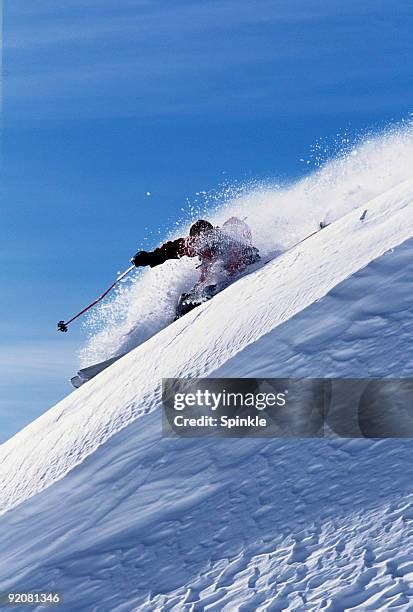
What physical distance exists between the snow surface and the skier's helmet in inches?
107

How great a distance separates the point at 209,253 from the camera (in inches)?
327

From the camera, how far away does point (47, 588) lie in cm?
375

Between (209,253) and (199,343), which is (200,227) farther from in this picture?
(199,343)

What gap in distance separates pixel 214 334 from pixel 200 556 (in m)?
1.98

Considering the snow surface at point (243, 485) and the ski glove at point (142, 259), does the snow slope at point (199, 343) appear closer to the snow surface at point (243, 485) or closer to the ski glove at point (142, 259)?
the snow surface at point (243, 485)

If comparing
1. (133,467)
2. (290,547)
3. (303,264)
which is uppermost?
(303,264)

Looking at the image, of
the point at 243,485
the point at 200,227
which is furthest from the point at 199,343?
the point at 200,227

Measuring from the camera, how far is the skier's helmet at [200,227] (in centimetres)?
836

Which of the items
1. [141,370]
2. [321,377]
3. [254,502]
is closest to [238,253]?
[141,370]

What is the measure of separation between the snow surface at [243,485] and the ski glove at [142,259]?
2723 mm

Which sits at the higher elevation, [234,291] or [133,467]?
[234,291]

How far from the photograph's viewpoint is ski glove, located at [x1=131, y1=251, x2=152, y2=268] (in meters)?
8.32

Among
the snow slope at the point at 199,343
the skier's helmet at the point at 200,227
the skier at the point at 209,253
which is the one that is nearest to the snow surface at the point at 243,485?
the snow slope at the point at 199,343

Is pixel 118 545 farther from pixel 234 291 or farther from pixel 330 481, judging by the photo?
pixel 234 291
